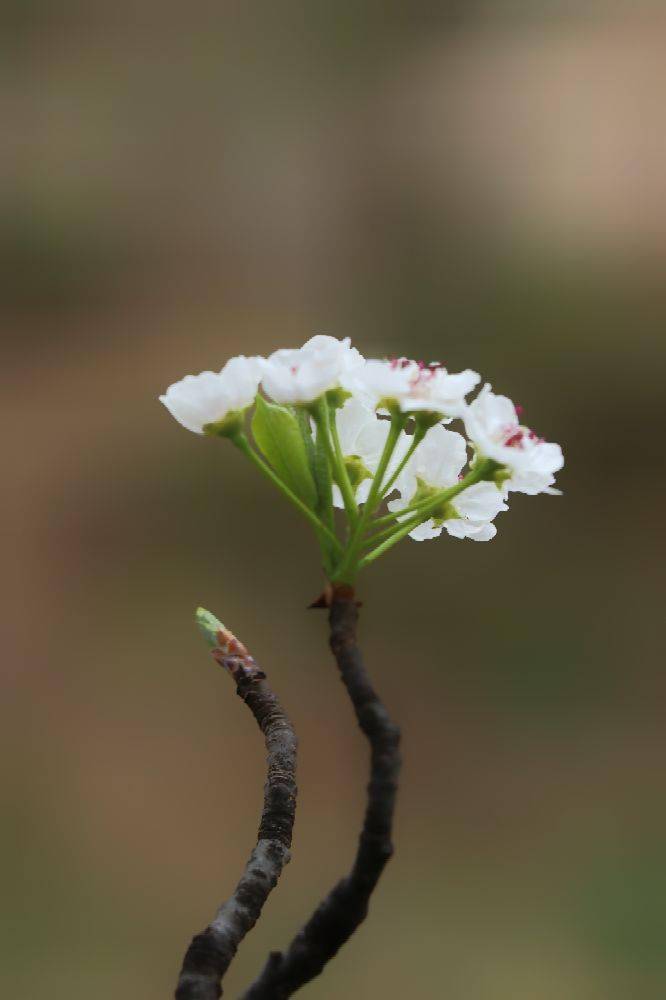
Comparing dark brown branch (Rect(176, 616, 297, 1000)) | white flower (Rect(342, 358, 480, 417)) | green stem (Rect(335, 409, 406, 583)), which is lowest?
dark brown branch (Rect(176, 616, 297, 1000))

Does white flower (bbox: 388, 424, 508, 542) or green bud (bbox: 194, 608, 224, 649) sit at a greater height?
white flower (bbox: 388, 424, 508, 542)

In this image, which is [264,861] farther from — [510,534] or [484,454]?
[510,534]

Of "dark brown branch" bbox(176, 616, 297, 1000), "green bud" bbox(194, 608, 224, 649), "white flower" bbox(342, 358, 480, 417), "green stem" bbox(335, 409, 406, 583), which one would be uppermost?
"white flower" bbox(342, 358, 480, 417)

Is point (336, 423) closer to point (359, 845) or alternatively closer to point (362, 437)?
point (362, 437)

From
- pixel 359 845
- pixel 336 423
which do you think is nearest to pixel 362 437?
pixel 336 423

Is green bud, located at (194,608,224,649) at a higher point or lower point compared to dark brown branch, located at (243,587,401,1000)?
higher
